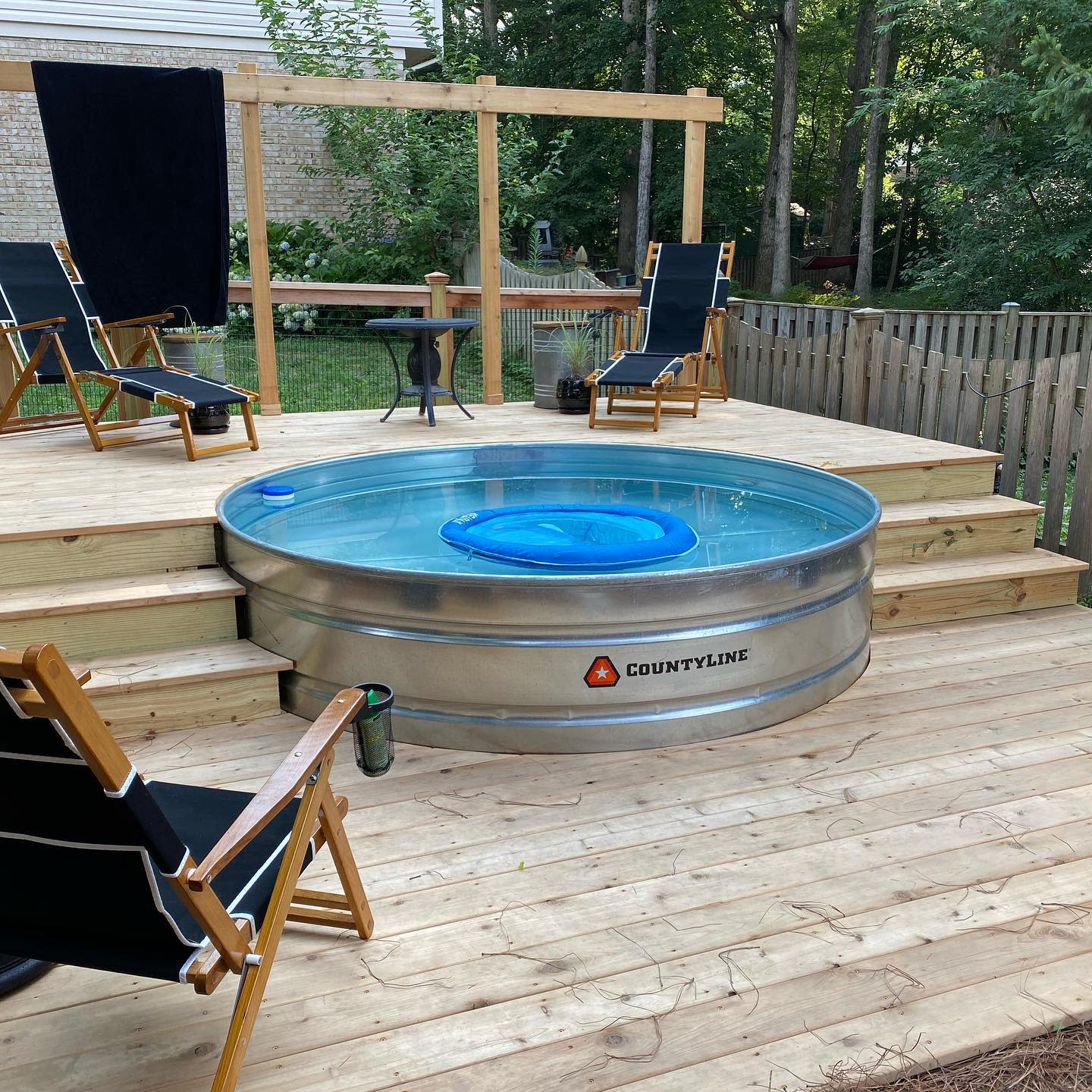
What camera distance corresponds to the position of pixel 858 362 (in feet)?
20.3

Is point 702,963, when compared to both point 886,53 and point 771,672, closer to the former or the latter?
point 771,672

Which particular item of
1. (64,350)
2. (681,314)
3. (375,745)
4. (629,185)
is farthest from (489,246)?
(629,185)

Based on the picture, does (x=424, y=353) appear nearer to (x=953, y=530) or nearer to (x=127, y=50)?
(x=953, y=530)

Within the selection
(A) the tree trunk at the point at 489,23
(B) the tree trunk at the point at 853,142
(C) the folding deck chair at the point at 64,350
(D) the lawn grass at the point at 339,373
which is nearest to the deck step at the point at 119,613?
(C) the folding deck chair at the point at 64,350

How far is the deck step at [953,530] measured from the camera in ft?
15.0

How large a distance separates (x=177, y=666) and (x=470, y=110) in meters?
4.44

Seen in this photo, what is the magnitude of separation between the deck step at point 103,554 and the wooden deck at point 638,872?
1 cm

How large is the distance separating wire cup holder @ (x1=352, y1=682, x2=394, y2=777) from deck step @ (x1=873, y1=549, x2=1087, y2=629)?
88.0 inches

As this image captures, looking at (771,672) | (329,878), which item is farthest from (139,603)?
(771,672)

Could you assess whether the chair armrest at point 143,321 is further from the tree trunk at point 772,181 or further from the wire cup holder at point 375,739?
the tree trunk at point 772,181

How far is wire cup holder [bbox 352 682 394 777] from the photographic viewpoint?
2.88m

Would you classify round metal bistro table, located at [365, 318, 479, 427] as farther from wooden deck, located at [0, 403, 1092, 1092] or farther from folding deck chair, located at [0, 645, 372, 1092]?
folding deck chair, located at [0, 645, 372, 1092]

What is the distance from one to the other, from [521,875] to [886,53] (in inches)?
722

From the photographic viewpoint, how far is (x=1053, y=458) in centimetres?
474
